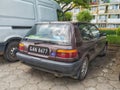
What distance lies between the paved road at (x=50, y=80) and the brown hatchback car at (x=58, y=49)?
27 centimetres

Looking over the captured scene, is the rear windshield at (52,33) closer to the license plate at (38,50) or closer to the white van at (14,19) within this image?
the license plate at (38,50)

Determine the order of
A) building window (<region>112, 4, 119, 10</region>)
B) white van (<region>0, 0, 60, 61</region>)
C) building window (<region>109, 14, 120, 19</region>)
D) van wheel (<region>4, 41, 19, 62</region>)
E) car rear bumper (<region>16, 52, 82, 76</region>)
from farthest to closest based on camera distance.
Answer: building window (<region>109, 14, 120, 19</region>) → building window (<region>112, 4, 119, 10</region>) → van wheel (<region>4, 41, 19, 62</region>) → white van (<region>0, 0, 60, 61</region>) → car rear bumper (<region>16, 52, 82, 76</region>)

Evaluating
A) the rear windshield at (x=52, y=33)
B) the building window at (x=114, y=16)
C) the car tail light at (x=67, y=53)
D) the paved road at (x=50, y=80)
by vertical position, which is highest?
the building window at (x=114, y=16)

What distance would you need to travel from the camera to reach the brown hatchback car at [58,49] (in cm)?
285

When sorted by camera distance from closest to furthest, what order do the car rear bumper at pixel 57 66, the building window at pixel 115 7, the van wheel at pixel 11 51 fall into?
the car rear bumper at pixel 57 66 < the van wheel at pixel 11 51 < the building window at pixel 115 7

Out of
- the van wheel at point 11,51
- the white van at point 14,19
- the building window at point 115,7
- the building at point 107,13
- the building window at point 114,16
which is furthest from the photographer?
the building window at point 114,16

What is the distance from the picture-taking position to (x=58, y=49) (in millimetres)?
2891

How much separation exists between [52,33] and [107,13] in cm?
3212

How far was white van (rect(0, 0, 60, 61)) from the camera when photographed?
13.1 feet

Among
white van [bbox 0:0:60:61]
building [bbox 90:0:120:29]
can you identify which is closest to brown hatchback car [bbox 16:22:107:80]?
white van [bbox 0:0:60:61]

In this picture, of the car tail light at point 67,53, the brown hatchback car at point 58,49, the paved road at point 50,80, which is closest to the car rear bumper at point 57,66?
the brown hatchback car at point 58,49

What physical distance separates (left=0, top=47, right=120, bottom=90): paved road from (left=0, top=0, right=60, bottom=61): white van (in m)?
0.63

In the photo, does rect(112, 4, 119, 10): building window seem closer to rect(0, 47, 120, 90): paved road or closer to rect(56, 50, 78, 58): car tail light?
rect(0, 47, 120, 90): paved road

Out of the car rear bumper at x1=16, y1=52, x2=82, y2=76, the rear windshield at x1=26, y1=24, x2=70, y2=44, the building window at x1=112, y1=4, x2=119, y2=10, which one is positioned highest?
the building window at x1=112, y1=4, x2=119, y2=10
